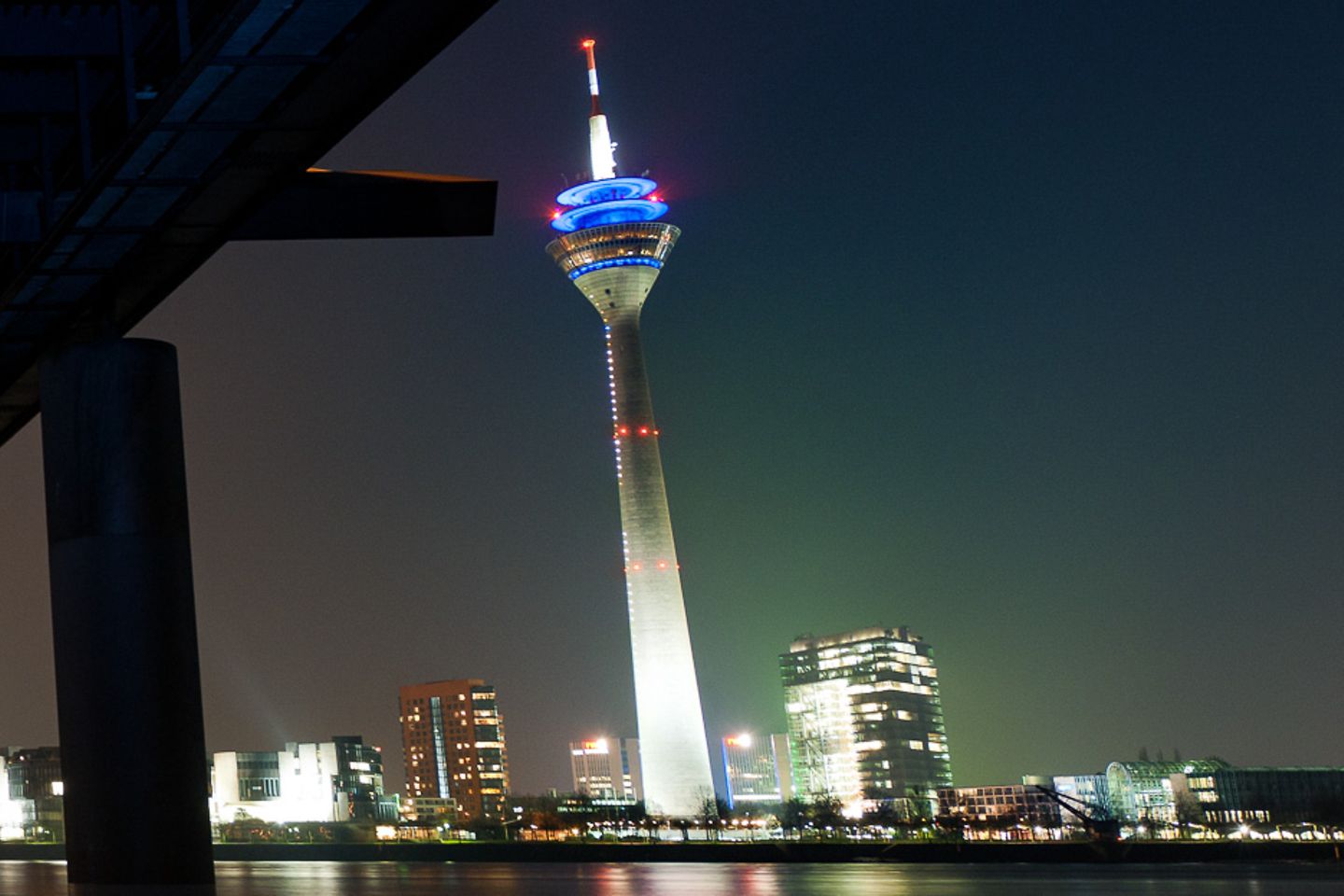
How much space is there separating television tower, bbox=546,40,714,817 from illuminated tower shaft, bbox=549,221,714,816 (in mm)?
101

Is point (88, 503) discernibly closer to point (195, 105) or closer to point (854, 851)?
point (195, 105)

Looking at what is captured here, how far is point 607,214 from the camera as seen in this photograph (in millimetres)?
190250

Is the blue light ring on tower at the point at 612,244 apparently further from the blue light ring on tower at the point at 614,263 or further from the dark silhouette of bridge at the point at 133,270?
the dark silhouette of bridge at the point at 133,270

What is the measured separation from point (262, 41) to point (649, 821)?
161m

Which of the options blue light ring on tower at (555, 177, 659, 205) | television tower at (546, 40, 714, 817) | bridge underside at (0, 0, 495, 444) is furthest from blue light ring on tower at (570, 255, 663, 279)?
bridge underside at (0, 0, 495, 444)

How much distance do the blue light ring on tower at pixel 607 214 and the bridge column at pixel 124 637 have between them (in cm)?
16885

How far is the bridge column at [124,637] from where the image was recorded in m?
19.5

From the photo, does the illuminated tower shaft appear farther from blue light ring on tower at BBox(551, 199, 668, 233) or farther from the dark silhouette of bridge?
the dark silhouette of bridge

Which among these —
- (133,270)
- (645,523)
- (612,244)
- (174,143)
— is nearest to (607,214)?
(612,244)

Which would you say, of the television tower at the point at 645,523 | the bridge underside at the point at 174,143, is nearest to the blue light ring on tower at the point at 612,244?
the television tower at the point at 645,523

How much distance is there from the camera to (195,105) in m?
14.6

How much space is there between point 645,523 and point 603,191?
40122mm

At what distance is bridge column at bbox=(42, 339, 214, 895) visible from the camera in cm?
1945

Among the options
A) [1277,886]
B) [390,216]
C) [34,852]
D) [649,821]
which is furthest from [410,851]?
[390,216]
